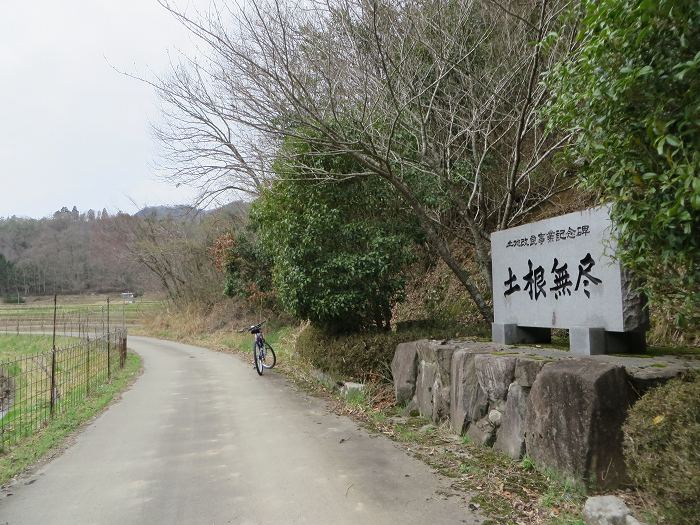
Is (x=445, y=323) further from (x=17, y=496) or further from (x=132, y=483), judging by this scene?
(x=17, y=496)

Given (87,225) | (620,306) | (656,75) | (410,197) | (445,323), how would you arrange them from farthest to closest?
(87,225), (445,323), (410,197), (620,306), (656,75)

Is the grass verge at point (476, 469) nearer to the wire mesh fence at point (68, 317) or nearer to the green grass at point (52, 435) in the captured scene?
the green grass at point (52, 435)

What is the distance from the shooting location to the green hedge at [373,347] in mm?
7980

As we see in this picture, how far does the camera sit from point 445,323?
8727 mm

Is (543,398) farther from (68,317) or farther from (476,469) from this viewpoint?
(68,317)

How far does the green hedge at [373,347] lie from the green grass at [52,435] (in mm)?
3992

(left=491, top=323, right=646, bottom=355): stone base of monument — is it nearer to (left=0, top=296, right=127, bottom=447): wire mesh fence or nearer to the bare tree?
the bare tree

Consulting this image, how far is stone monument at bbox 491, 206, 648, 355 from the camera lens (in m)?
4.81

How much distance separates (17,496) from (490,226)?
36.2 ft

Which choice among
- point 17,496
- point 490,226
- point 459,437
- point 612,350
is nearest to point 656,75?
point 612,350

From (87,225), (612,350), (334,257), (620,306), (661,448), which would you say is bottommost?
(661,448)

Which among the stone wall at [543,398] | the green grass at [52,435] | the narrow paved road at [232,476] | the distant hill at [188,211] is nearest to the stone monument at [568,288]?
the stone wall at [543,398]

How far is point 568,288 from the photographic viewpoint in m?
5.38

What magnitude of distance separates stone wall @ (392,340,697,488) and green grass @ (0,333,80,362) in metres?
23.5
